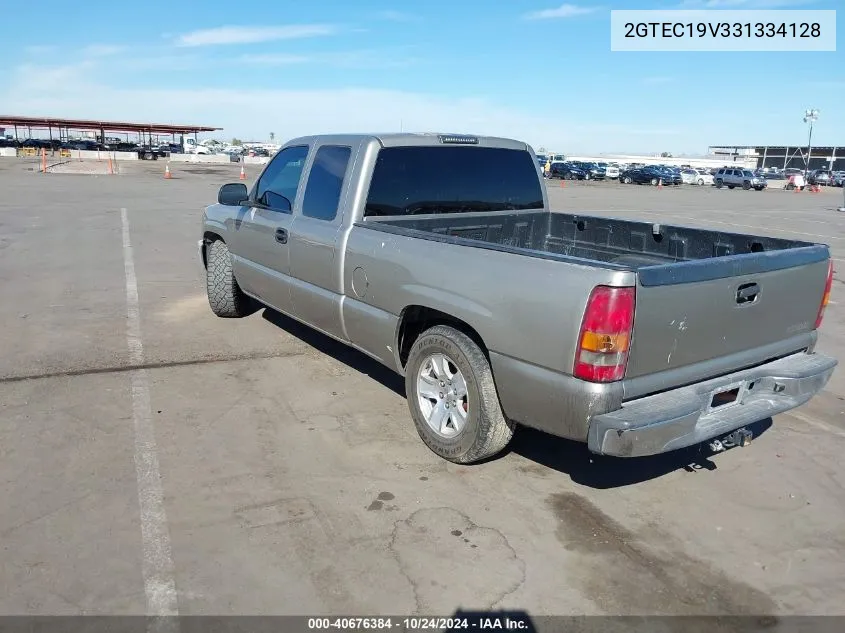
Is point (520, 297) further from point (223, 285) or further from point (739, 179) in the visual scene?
point (739, 179)

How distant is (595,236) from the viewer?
5.25m

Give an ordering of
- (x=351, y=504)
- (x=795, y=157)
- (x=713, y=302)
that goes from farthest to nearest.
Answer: (x=795, y=157) < (x=351, y=504) < (x=713, y=302)

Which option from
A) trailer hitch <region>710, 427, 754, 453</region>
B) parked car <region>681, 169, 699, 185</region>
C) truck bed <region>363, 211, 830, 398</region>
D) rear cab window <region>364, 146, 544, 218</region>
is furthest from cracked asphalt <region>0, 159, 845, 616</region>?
parked car <region>681, 169, 699, 185</region>

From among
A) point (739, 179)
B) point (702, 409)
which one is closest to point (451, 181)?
point (702, 409)

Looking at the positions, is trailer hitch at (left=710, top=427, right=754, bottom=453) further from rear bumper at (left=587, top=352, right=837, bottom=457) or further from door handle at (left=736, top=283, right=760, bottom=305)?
door handle at (left=736, top=283, right=760, bottom=305)

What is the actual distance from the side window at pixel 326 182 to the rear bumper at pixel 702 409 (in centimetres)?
248

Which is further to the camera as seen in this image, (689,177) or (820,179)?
(820,179)

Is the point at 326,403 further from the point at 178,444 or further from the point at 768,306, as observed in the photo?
the point at 768,306

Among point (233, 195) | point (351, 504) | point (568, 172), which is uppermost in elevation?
point (568, 172)

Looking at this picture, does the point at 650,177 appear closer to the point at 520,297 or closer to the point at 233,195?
the point at 233,195

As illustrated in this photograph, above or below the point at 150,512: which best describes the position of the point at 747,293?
above

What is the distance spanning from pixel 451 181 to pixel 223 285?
9.25 feet

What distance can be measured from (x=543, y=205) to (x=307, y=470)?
301cm

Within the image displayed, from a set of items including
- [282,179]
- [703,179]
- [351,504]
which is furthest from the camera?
[703,179]
